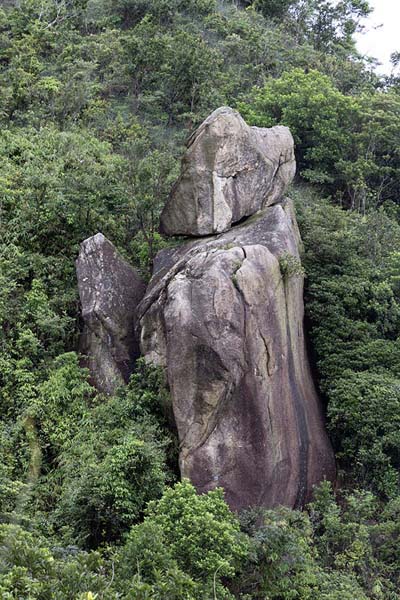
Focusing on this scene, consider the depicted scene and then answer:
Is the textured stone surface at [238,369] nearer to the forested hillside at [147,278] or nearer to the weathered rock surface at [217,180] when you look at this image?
the forested hillside at [147,278]

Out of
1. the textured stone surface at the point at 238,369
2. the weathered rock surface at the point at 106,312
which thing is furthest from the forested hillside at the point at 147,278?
the textured stone surface at the point at 238,369

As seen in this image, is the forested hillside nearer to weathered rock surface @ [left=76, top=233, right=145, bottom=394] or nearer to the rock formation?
weathered rock surface @ [left=76, top=233, right=145, bottom=394]

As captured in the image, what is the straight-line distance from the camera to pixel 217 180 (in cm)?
1538

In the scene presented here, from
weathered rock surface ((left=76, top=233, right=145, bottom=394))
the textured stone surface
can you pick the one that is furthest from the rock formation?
weathered rock surface ((left=76, top=233, right=145, bottom=394))

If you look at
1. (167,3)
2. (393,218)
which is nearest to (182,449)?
(393,218)

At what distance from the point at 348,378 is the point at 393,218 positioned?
9256 mm

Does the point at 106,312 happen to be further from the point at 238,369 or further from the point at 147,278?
the point at 238,369

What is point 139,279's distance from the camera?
1592cm

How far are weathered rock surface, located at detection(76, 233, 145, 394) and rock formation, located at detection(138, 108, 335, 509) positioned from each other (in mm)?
545

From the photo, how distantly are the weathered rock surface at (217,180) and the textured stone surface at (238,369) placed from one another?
2.96ft

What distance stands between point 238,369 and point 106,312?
3709 millimetres

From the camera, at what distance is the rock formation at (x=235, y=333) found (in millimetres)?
12672

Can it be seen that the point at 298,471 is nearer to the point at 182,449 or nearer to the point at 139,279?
the point at 182,449

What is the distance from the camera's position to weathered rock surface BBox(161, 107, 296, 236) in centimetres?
1536
